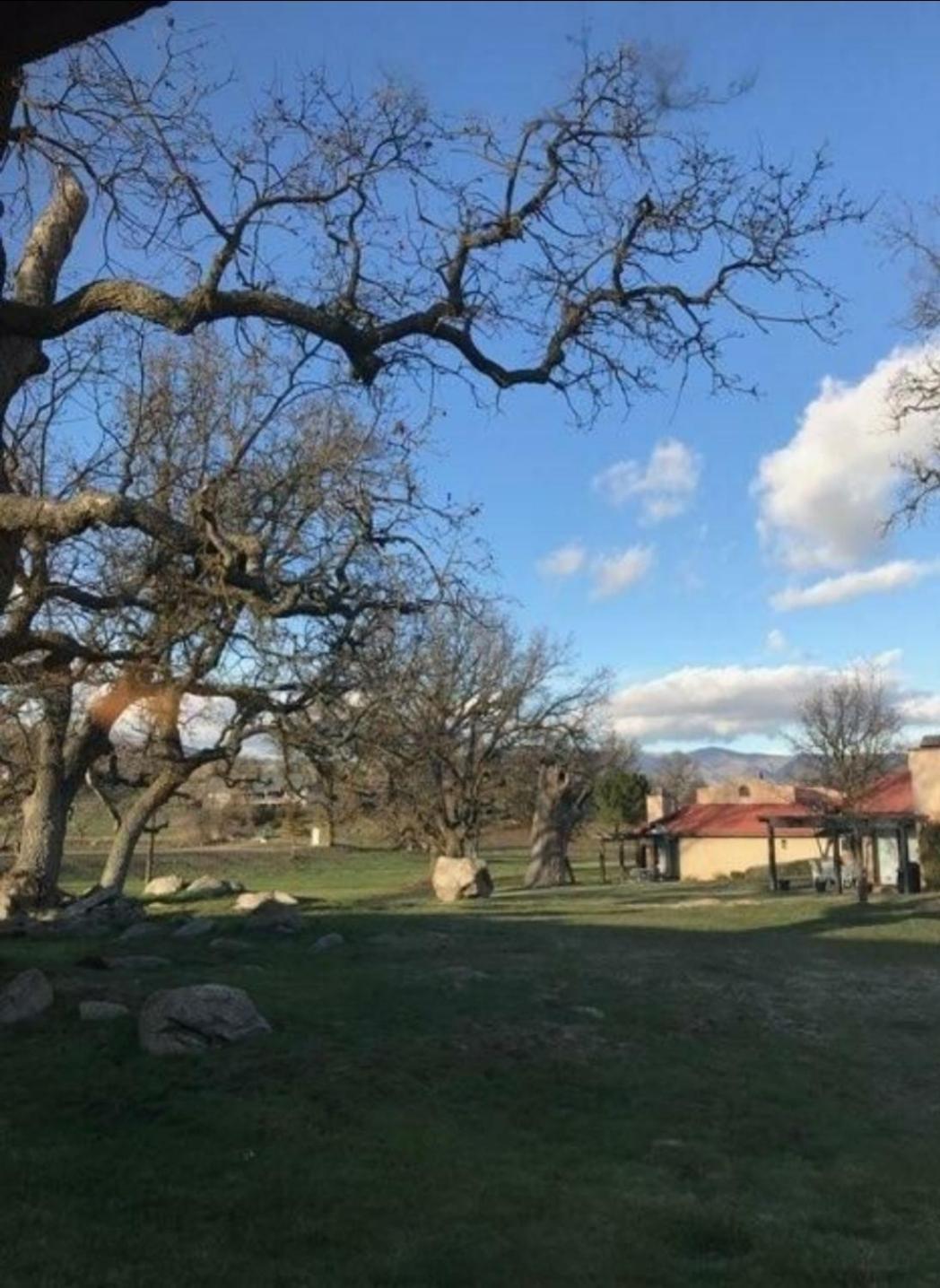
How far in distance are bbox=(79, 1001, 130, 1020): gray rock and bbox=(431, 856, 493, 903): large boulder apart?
1005 inches

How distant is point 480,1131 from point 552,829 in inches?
1610

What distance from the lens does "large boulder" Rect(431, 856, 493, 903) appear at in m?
37.2

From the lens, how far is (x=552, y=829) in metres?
49.5

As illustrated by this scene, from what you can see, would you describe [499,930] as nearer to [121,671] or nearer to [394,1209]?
[121,671]

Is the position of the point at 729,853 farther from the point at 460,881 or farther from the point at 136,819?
the point at 136,819

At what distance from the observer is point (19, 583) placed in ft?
62.0

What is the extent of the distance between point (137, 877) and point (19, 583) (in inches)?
1801

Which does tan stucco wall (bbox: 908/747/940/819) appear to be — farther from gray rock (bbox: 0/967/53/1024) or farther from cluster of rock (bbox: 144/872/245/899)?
gray rock (bbox: 0/967/53/1024)

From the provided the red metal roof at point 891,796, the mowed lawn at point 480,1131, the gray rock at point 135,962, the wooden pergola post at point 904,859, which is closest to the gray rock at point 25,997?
the mowed lawn at point 480,1131

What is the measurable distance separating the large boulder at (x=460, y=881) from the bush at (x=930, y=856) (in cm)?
1209

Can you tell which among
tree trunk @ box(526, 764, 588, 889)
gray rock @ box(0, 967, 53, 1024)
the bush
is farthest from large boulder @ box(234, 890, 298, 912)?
tree trunk @ box(526, 764, 588, 889)

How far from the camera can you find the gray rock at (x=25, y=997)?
1137 centimetres

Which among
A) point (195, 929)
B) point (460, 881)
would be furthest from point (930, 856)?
point (195, 929)

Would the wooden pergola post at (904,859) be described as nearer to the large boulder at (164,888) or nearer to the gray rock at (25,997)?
the large boulder at (164,888)
